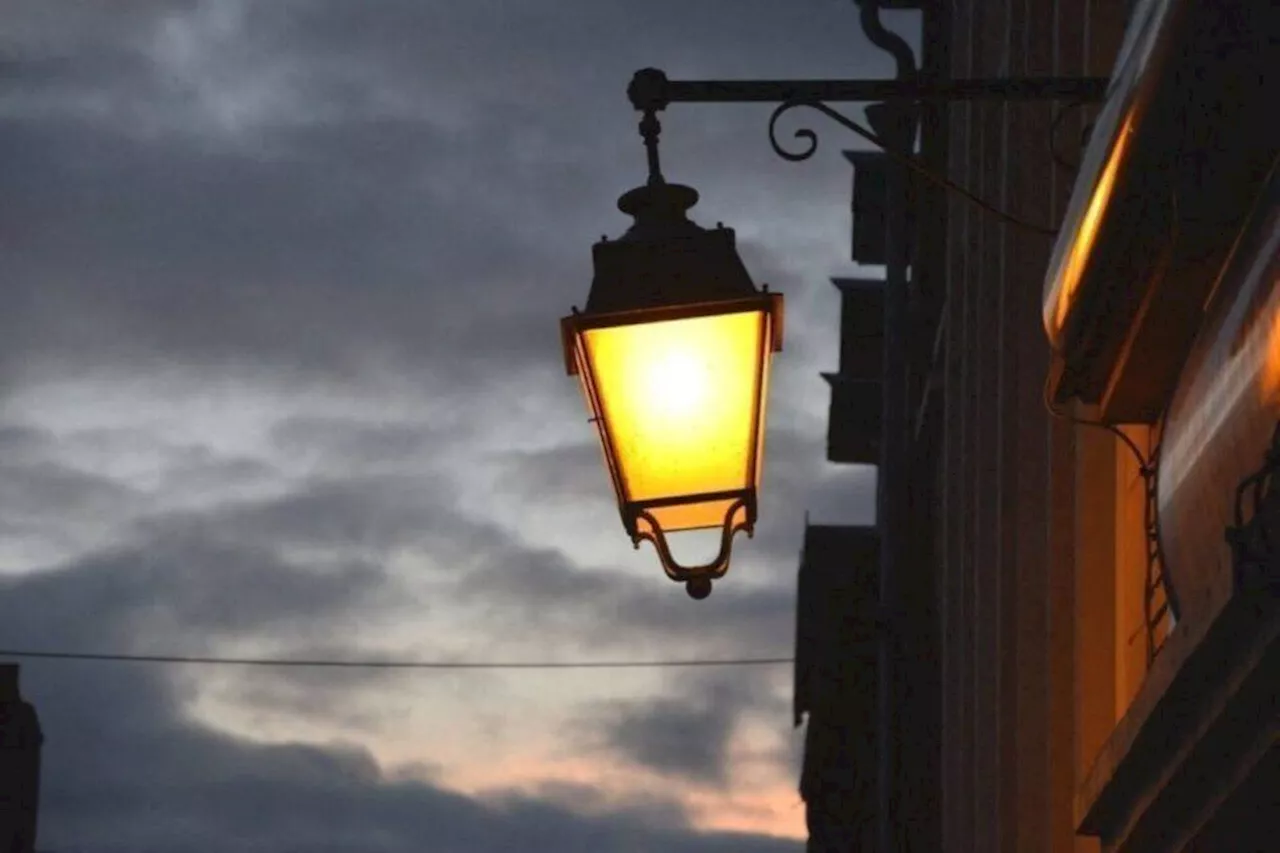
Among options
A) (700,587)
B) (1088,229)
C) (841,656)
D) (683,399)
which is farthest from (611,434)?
(841,656)

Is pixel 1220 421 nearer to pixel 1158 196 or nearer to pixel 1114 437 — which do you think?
pixel 1158 196

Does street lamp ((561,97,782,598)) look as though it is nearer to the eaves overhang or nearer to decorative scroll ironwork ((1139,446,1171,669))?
the eaves overhang

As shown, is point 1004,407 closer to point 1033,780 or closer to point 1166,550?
point 1033,780

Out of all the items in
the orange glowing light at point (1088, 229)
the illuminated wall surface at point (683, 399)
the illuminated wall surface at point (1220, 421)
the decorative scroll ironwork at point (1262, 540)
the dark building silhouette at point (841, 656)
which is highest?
the dark building silhouette at point (841, 656)

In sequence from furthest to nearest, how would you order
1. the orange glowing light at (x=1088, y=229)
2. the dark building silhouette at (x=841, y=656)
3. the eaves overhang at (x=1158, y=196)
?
the dark building silhouette at (x=841, y=656) < the orange glowing light at (x=1088, y=229) < the eaves overhang at (x=1158, y=196)

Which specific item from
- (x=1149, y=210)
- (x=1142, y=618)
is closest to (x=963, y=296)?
(x=1142, y=618)

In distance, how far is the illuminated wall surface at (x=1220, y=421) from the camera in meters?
4.76

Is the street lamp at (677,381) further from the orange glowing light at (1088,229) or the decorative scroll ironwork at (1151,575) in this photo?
the decorative scroll ironwork at (1151,575)

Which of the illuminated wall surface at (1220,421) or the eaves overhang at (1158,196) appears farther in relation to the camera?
the eaves overhang at (1158,196)

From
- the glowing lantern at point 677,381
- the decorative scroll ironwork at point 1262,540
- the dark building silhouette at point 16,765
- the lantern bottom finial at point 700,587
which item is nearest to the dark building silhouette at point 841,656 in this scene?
→ the dark building silhouette at point 16,765

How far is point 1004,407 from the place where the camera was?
32.9ft

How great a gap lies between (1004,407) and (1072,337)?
3.63 meters

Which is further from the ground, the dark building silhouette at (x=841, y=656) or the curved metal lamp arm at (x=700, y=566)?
the dark building silhouette at (x=841, y=656)

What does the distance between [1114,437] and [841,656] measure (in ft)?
70.9
